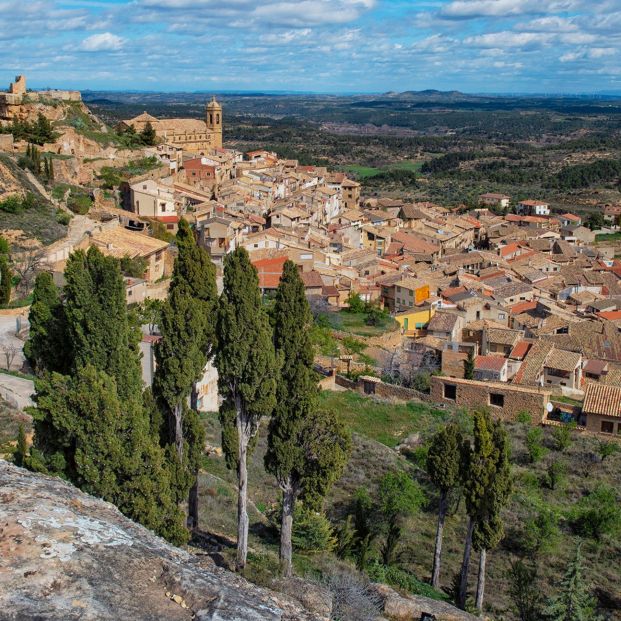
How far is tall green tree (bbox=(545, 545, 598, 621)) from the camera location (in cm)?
1263

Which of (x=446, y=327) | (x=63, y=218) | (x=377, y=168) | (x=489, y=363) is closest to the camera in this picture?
(x=489, y=363)

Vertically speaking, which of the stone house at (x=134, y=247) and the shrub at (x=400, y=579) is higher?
the stone house at (x=134, y=247)

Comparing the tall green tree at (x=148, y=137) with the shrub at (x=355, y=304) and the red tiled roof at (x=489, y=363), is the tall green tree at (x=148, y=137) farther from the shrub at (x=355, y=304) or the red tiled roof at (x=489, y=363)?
the red tiled roof at (x=489, y=363)

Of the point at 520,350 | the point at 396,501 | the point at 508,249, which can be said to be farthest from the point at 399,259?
the point at 396,501

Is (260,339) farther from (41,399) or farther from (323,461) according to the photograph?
(41,399)

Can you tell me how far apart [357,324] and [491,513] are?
2024 centimetres

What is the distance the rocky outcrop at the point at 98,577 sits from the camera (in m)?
4.96

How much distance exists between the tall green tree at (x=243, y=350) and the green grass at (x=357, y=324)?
781 inches

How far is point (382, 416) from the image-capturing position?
23703 millimetres

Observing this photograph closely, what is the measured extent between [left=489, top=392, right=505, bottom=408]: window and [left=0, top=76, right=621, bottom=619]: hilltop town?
0.05m

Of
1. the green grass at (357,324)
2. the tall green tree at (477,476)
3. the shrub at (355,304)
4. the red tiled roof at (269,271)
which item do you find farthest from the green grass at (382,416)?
the red tiled roof at (269,271)

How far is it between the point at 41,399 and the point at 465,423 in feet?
51.1

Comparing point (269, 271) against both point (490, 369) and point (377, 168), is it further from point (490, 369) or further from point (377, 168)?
point (377, 168)

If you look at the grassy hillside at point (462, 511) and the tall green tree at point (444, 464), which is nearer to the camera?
the grassy hillside at point (462, 511)
